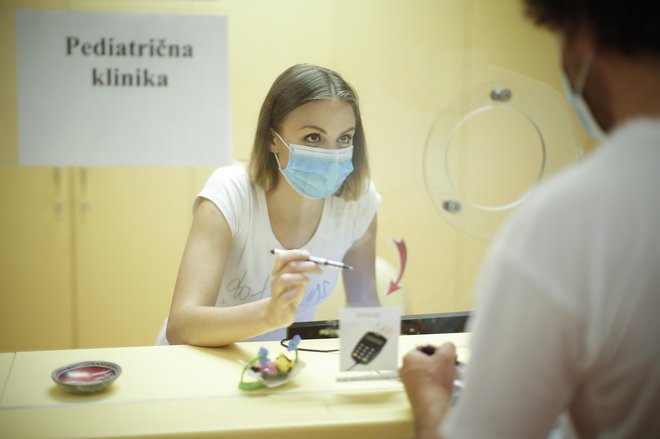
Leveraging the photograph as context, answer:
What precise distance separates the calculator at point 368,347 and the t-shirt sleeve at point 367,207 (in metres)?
0.41

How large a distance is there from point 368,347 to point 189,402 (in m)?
0.34

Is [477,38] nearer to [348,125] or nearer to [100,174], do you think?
[348,125]

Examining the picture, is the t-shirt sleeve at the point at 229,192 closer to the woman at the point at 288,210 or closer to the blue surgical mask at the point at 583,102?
the woman at the point at 288,210

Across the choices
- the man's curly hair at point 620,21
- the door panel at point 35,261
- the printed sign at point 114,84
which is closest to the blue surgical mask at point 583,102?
the man's curly hair at point 620,21

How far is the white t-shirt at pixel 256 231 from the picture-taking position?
4.55 feet

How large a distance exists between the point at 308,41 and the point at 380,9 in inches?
8.4

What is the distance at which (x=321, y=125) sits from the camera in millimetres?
1319

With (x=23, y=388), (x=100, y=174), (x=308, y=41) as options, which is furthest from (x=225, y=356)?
(x=100, y=174)

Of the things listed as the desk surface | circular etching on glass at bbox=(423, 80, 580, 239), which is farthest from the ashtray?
circular etching on glass at bbox=(423, 80, 580, 239)

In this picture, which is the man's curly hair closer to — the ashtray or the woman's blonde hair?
the woman's blonde hair

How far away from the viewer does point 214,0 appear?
1.36 m

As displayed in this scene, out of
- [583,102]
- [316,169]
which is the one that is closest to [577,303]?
[583,102]

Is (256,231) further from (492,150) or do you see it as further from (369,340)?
(492,150)

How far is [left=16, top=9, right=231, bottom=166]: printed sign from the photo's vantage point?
1.25 metres
